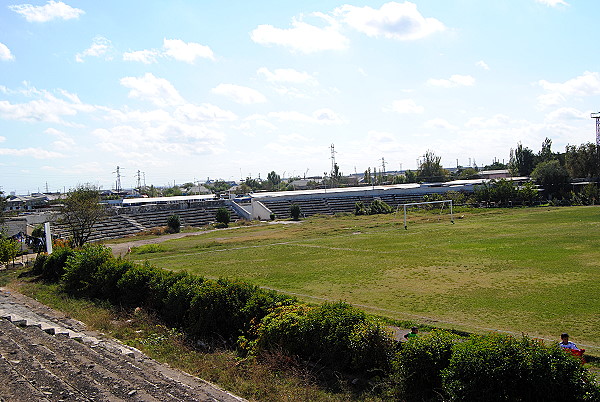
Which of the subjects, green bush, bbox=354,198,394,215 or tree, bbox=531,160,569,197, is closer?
green bush, bbox=354,198,394,215

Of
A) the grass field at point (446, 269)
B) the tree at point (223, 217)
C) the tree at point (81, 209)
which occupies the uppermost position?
the tree at point (81, 209)

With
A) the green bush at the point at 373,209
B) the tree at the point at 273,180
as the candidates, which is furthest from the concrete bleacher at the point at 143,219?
the tree at the point at 273,180

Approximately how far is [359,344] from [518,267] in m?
14.7

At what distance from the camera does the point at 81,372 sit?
380 inches

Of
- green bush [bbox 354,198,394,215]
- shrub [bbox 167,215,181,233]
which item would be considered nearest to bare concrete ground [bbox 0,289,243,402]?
shrub [bbox 167,215,181,233]

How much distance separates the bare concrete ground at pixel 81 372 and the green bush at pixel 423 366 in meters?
3.16

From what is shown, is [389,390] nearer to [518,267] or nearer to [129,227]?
[518,267]

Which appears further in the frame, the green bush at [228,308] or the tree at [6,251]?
the tree at [6,251]

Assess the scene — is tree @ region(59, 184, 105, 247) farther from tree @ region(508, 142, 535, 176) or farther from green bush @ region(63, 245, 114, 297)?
tree @ region(508, 142, 535, 176)

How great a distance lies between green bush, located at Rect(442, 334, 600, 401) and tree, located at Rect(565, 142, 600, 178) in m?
80.1

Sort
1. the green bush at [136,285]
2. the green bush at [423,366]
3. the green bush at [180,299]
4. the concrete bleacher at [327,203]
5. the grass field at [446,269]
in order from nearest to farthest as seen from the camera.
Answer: the green bush at [423,366] → the grass field at [446,269] → the green bush at [180,299] → the green bush at [136,285] → the concrete bleacher at [327,203]

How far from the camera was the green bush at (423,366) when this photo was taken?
8289 mm

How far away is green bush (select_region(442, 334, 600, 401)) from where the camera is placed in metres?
6.82

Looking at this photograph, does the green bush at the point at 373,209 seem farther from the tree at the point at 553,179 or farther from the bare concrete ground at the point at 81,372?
the bare concrete ground at the point at 81,372
